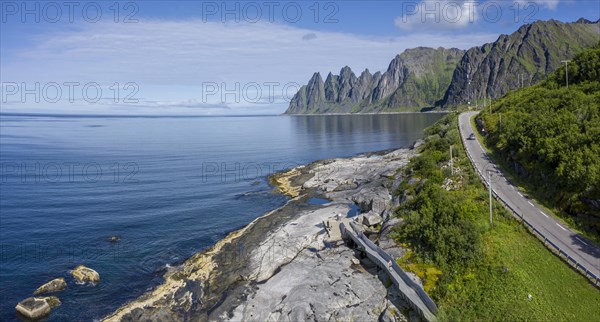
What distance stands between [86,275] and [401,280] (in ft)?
99.1

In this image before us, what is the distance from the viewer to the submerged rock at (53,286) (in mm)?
36219

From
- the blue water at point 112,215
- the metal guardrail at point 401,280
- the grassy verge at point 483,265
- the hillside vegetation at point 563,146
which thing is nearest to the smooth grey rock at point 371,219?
the grassy verge at point 483,265

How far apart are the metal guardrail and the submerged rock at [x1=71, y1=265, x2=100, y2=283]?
2565cm

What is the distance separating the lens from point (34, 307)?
32375mm

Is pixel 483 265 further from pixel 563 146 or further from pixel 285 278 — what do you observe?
pixel 563 146

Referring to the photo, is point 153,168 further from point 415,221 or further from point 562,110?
point 562,110

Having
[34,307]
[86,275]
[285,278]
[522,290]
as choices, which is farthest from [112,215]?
[522,290]

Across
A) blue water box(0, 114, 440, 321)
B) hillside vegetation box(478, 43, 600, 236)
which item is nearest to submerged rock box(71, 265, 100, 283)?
→ blue water box(0, 114, 440, 321)

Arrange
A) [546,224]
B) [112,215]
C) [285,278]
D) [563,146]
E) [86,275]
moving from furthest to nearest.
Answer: [112,215], [563,146], [86,275], [546,224], [285,278]

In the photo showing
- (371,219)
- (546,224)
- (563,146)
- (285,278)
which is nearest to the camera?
(285,278)

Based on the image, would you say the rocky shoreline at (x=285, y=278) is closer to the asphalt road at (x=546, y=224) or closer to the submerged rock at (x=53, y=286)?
the submerged rock at (x=53, y=286)

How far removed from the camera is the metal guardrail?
2566 centimetres

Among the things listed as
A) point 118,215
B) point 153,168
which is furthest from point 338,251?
point 153,168

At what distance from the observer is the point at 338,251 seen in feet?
125
